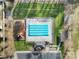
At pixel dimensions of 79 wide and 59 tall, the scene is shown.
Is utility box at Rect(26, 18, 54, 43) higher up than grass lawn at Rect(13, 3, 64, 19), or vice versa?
grass lawn at Rect(13, 3, 64, 19)

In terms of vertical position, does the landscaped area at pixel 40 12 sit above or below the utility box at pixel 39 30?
above

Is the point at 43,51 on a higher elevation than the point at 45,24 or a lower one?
lower

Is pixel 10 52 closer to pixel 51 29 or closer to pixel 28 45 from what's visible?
pixel 28 45

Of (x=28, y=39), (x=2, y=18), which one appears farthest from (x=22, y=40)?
(x=2, y=18)

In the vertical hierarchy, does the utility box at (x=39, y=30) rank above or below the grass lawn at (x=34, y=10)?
below

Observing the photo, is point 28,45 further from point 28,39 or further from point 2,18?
point 2,18

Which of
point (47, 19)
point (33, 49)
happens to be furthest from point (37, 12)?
point (33, 49)

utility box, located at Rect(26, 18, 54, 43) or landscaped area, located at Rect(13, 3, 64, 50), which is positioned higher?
landscaped area, located at Rect(13, 3, 64, 50)
